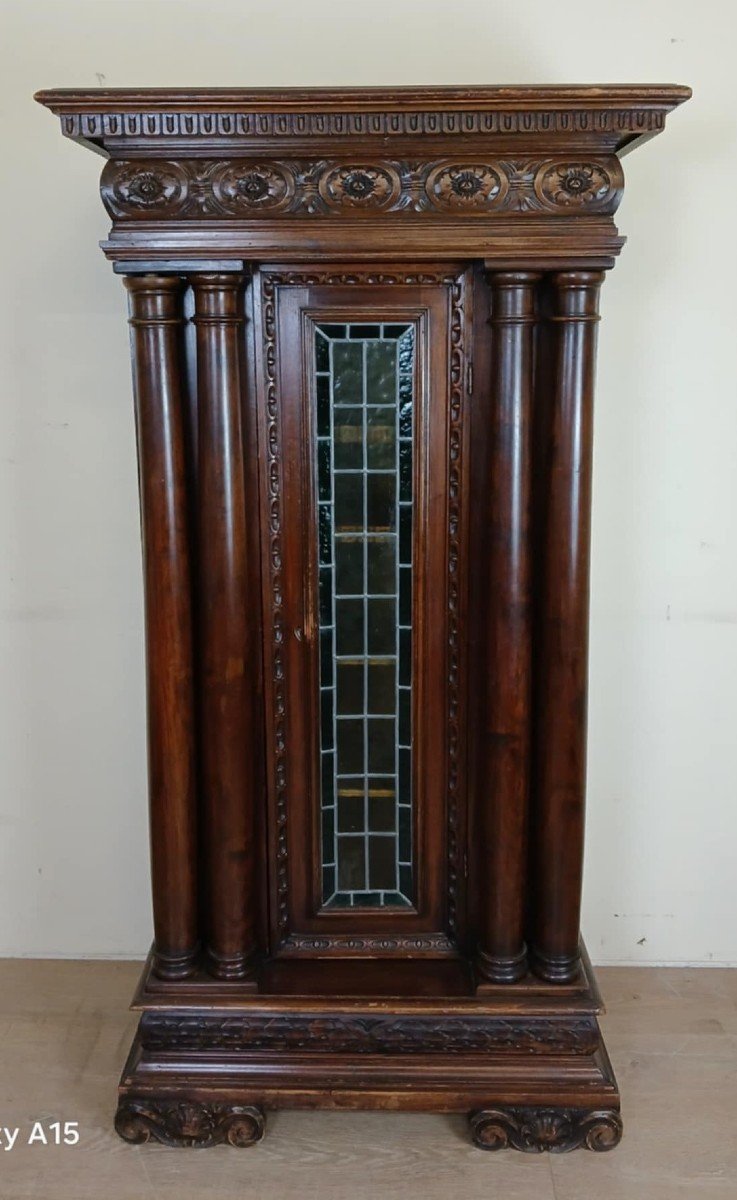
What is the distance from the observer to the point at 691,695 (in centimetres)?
273

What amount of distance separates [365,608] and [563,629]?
37 cm

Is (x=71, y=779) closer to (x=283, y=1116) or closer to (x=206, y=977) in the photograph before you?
(x=206, y=977)

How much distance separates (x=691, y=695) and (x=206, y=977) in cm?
125

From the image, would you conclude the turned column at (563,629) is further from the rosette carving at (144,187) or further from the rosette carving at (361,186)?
the rosette carving at (144,187)

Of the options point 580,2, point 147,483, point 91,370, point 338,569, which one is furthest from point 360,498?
point 580,2

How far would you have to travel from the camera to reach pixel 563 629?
85.1 inches

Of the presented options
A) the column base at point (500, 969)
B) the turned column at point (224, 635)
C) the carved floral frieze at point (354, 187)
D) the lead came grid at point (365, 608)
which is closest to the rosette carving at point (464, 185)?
the carved floral frieze at point (354, 187)

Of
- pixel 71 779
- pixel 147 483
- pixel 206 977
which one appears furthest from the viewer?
pixel 71 779

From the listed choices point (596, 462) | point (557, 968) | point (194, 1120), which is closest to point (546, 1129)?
point (557, 968)

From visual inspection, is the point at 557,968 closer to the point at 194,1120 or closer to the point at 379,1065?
the point at 379,1065

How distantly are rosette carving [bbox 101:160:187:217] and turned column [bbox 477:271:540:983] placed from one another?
1.84 ft

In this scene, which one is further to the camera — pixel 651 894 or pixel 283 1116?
pixel 651 894

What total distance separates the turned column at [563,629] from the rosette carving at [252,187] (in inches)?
19.3

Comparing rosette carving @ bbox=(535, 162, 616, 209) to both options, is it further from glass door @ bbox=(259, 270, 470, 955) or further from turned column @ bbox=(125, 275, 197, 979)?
turned column @ bbox=(125, 275, 197, 979)
